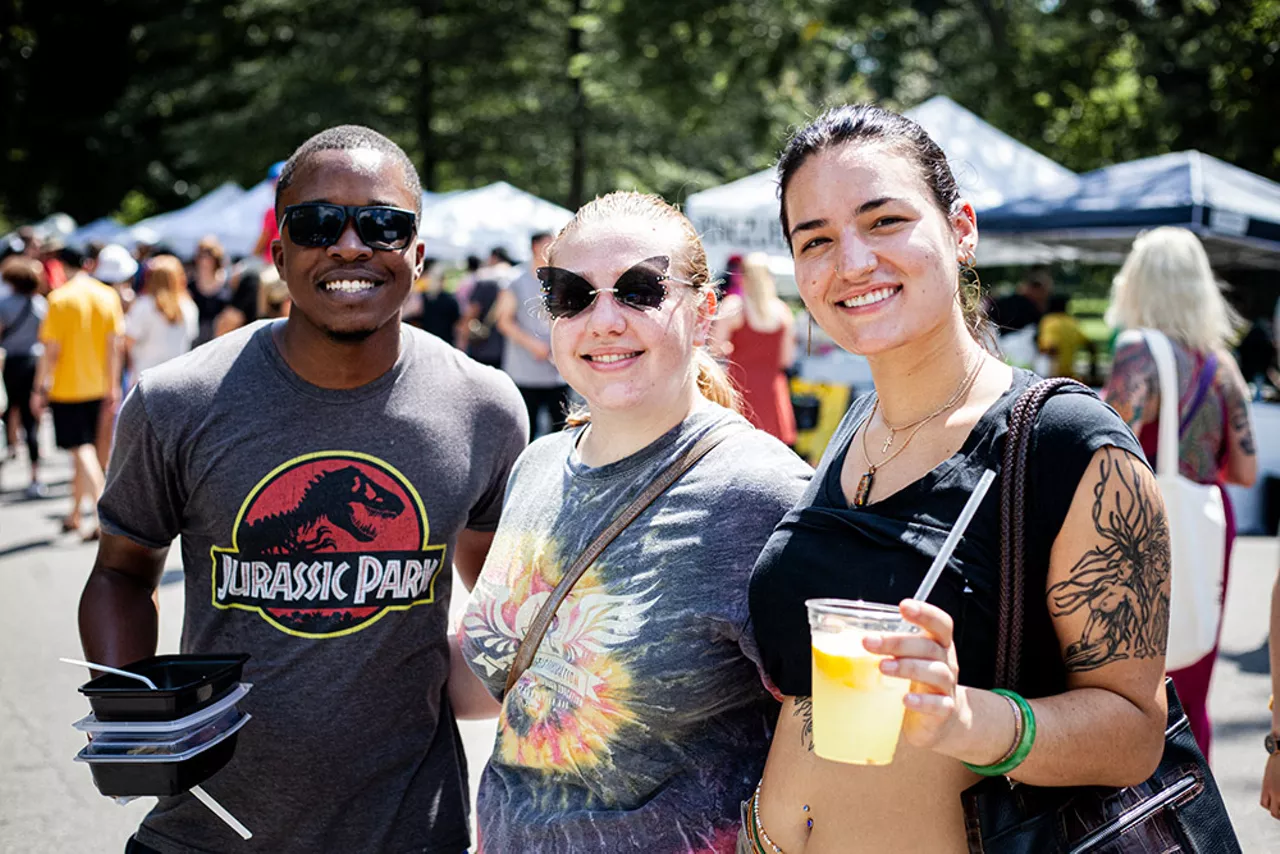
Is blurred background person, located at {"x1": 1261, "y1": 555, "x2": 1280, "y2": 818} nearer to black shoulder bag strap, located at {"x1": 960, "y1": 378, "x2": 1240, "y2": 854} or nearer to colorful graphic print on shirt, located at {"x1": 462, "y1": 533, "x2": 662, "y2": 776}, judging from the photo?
black shoulder bag strap, located at {"x1": 960, "y1": 378, "x2": 1240, "y2": 854}

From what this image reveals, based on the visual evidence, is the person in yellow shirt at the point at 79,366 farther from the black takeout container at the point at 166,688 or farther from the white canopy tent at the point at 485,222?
the black takeout container at the point at 166,688

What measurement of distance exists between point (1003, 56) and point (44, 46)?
2857 cm

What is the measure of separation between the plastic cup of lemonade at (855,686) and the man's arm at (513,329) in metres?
8.07

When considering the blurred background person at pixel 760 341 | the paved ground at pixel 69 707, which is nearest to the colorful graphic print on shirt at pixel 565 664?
the paved ground at pixel 69 707

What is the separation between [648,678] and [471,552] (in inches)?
34.6

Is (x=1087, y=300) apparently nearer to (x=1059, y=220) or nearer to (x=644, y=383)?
(x=1059, y=220)

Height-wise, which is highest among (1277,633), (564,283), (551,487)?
(564,283)

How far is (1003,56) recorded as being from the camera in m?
20.9

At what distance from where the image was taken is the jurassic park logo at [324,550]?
7.75 ft

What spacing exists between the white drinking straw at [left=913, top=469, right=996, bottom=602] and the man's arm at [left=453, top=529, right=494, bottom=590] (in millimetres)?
1376

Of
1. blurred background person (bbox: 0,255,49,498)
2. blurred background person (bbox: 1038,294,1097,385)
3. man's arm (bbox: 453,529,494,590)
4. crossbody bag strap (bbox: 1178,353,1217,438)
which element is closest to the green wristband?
man's arm (bbox: 453,529,494,590)

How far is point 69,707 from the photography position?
18.7 feet

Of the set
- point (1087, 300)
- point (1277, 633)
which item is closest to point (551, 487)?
point (1277, 633)

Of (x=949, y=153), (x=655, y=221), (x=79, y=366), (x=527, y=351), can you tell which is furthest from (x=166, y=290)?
(x=655, y=221)
